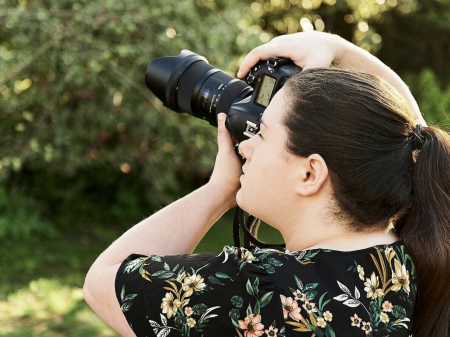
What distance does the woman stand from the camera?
1085 millimetres

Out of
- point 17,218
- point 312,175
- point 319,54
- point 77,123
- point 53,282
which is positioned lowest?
point 17,218

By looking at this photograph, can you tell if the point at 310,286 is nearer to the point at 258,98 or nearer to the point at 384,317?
the point at 384,317

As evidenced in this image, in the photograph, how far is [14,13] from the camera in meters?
3.67

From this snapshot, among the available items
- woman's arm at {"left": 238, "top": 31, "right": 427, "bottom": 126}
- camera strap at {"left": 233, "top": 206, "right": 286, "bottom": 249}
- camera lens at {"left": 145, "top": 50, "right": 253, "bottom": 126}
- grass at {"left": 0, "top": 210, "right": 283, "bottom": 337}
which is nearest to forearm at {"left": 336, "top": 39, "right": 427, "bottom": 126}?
woman's arm at {"left": 238, "top": 31, "right": 427, "bottom": 126}

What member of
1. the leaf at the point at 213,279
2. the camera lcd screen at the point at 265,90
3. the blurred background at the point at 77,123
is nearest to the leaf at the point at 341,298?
the leaf at the point at 213,279

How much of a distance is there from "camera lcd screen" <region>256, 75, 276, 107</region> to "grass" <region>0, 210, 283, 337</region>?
2735mm

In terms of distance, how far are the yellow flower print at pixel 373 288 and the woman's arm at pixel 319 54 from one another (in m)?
0.53

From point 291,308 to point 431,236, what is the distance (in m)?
0.36

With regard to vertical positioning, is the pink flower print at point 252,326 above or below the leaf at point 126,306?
above

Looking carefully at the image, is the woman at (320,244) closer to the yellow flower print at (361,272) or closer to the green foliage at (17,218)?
the yellow flower print at (361,272)

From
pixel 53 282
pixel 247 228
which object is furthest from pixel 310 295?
pixel 53 282

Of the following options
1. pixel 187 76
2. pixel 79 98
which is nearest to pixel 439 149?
pixel 187 76

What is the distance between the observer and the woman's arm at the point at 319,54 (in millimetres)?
1499

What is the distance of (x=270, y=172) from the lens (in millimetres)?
1229
